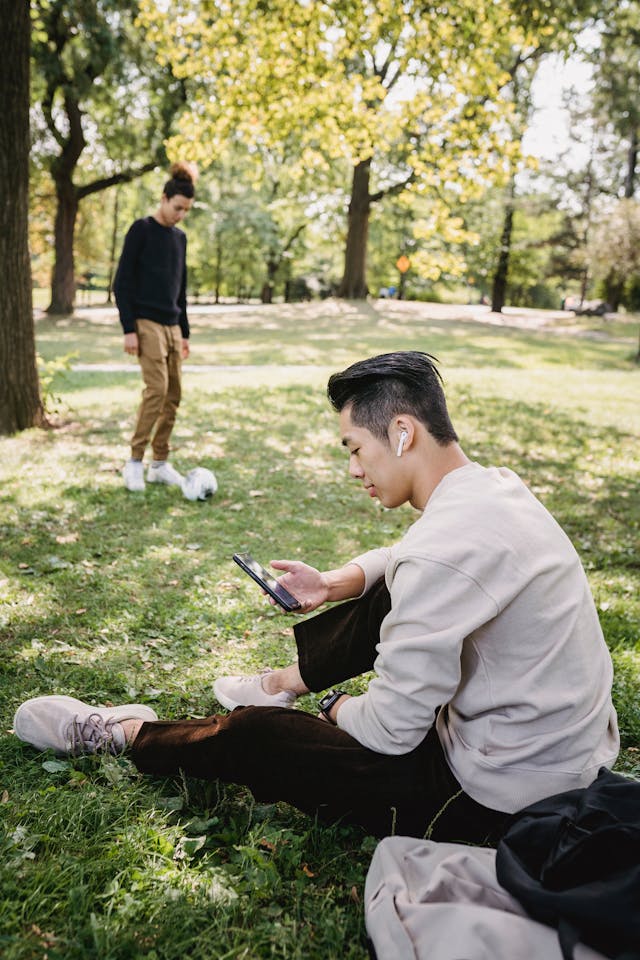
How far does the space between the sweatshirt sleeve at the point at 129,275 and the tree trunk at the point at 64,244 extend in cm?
2216

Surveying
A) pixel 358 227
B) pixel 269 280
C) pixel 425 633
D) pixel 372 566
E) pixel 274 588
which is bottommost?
pixel 274 588

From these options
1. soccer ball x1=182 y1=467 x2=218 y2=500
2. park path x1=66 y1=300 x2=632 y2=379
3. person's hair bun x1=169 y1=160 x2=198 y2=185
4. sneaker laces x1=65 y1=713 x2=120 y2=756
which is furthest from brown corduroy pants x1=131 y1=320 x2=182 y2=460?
park path x1=66 y1=300 x2=632 y2=379

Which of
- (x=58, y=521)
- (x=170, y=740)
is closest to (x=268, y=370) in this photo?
Answer: (x=58, y=521)

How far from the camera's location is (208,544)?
537 cm

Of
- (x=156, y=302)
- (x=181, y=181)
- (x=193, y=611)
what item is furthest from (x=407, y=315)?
(x=193, y=611)

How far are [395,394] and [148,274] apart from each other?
436 cm

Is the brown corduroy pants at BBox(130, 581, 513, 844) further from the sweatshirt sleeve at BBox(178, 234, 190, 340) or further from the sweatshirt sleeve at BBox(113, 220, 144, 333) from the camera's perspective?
the sweatshirt sleeve at BBox(178, 234, 190, 340)

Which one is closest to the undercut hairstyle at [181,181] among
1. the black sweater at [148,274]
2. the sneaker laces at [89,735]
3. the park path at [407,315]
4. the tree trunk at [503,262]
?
the black sweater at [148,274]

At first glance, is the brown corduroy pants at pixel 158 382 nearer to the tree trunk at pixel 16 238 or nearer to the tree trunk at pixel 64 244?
the tree trunk at pixel 16 238

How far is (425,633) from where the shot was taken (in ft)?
6.18

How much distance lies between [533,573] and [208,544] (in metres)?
3.73

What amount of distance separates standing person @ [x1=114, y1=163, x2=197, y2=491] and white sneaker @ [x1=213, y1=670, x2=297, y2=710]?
350cm

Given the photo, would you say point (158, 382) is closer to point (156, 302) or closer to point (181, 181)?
point (156, 302)

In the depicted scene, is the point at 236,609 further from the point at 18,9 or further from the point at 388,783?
the point at 18,9
